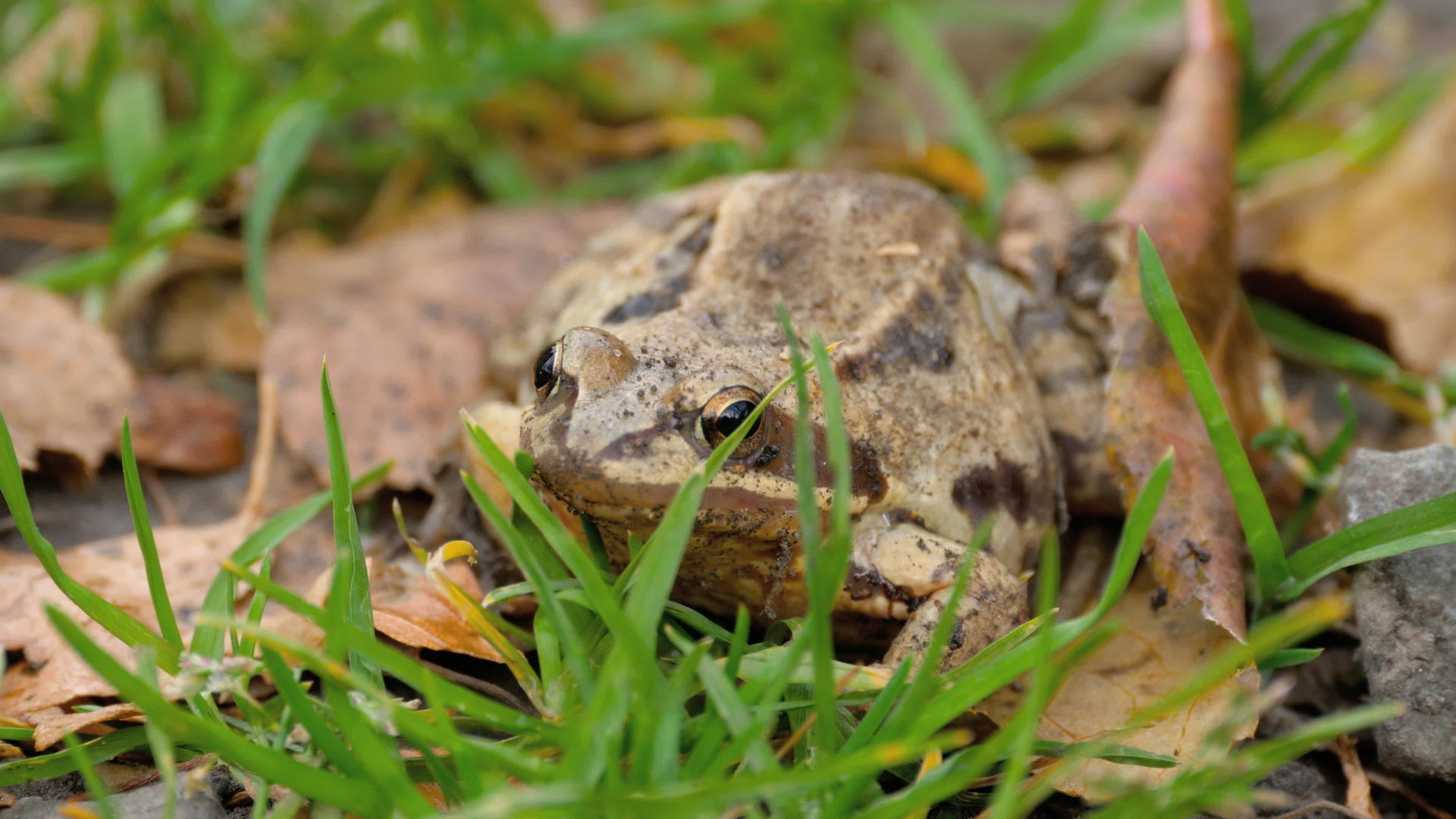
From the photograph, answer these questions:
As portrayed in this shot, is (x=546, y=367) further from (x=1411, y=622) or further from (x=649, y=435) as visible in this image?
(x=1411, y=622)

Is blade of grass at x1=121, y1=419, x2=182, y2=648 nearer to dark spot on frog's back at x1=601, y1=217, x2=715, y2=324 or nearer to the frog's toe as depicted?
dark spot on frog's back at x1=601, y1=217, x2=715, y2=324

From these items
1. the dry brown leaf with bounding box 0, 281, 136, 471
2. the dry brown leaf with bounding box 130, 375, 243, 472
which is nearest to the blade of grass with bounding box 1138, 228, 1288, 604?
the dry brown leaf with bounding box 130, 375, 243, 472

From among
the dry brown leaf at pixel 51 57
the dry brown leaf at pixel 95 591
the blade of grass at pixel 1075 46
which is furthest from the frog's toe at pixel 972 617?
Result: the dry brown leaf at pixel 51 57

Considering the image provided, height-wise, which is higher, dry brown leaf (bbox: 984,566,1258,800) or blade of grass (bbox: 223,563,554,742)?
blade of grass (bbox: 223,563,554,742)

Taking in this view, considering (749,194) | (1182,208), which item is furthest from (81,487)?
(1182,208)

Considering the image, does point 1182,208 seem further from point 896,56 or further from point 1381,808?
point 896,56

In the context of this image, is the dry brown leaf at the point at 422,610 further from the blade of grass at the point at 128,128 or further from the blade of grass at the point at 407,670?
the blade of grass at the point at 128,128

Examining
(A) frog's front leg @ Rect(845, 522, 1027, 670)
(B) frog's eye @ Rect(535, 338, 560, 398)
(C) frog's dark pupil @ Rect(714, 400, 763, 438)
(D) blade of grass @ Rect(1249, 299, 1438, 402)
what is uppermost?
(B) frog's eye @ Rect(535, 338, 560, 398)
